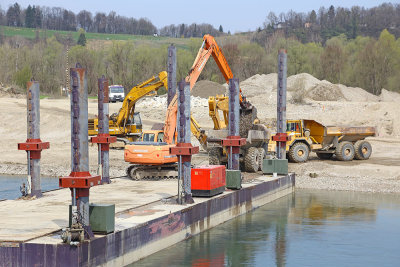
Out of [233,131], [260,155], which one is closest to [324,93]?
[260,155]

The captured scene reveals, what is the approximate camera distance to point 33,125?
24.0 m

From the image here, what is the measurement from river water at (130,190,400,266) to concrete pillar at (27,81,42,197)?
5.55 m

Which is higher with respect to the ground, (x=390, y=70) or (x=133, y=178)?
(x=390, y=70)

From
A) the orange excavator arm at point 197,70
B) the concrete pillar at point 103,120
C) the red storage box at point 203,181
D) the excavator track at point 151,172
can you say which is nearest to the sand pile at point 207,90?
the orange excavator arm at point 197,70

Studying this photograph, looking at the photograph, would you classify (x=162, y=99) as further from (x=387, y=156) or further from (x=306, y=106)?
(x=387, y=156)

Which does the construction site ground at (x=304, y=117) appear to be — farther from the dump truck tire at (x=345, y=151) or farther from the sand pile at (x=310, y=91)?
the dump truck tire at (x=345, y=151)

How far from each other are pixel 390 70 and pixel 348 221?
61088mm

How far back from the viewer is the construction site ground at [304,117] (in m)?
37.4

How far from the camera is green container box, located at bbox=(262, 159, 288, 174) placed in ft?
112

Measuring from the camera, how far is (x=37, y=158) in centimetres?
2425

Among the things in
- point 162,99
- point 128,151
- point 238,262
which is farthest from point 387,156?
point 162,99

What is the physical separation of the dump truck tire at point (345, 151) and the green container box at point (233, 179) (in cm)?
1343

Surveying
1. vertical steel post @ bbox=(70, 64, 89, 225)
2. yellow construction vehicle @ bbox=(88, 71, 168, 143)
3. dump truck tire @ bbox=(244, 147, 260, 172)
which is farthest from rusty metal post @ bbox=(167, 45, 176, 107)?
vertical steel post @ bbox=(70, 64, 89, 225)

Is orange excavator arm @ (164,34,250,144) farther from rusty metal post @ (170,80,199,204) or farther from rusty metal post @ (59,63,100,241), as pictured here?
rusty metal post @ (59,63,100,241)
